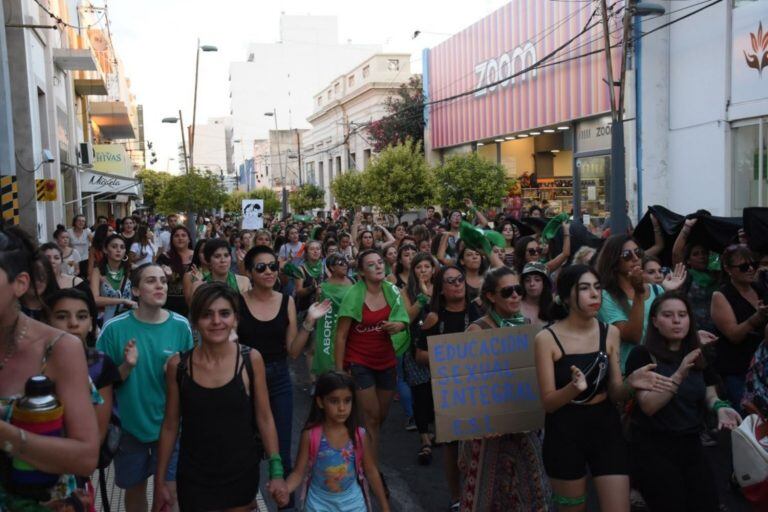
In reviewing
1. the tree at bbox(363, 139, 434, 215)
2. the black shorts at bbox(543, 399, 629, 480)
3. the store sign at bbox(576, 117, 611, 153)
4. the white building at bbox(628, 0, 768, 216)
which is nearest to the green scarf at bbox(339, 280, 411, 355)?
the black shorts at bbox(543, 399, 629, 480)

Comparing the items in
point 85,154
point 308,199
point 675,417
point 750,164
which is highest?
point 85,154

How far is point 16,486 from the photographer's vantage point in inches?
91.6

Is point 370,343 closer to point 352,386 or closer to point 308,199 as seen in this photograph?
point 352,386

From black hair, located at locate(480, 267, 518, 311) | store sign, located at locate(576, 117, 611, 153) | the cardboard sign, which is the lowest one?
black hair, located at locate(480, 267, 518, 311)

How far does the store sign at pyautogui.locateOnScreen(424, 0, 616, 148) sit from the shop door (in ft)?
4.48

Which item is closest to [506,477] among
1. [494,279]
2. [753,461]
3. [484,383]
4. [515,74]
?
[484,383]

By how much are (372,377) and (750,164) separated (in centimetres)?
1275

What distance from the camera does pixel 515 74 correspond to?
24547 mm

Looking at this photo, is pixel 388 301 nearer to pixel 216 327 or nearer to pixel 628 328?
pixel 628 328

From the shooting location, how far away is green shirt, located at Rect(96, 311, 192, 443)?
4336 mm

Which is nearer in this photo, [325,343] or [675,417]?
[675,417]

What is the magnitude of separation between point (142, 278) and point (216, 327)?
1108mm

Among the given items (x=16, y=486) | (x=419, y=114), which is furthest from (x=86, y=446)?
(x=419, y=114)

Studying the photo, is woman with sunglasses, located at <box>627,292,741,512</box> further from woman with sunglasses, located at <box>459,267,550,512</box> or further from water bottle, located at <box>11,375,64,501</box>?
water bottle, located at <box>11,375,64,501</box>
